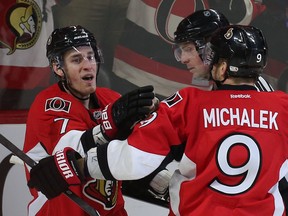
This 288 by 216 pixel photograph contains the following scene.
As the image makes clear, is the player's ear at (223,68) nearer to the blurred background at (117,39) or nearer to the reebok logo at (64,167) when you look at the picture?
the reebok logo at (64,167)

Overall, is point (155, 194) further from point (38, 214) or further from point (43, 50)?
point (43, 50)

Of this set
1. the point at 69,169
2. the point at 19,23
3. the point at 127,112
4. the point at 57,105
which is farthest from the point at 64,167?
the point at 19,23

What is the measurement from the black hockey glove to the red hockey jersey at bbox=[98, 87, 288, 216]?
0.48 ft

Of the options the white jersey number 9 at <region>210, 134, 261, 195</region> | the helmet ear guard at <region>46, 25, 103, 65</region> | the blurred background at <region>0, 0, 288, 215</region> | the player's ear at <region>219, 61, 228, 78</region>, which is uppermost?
the player's ear at <region>219, 61, 228, 78</region>

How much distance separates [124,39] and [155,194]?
95 cm

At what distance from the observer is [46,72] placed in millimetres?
2816

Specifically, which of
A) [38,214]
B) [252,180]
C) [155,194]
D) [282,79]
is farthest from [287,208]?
[282,79]

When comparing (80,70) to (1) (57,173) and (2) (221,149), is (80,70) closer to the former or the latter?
(1) (57,173)

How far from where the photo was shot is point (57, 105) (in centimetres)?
197

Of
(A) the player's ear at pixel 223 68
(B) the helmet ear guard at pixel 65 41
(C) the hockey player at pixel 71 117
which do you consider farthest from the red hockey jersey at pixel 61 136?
(A) the player's ear at pixel 223 68

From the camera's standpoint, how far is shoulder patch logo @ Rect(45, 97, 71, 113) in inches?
77.1

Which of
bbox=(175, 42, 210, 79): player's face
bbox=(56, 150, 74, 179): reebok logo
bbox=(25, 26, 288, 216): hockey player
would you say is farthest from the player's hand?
bbox=(175, 42, 210, 79): player's face

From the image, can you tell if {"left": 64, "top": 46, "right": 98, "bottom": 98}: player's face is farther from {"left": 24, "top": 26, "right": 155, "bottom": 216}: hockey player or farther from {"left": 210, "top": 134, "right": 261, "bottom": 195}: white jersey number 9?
{"left": 210, "top": 134, "right": 261, "bottom": 195}: white jersey number 9

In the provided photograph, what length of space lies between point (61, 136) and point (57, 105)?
0.40ft
